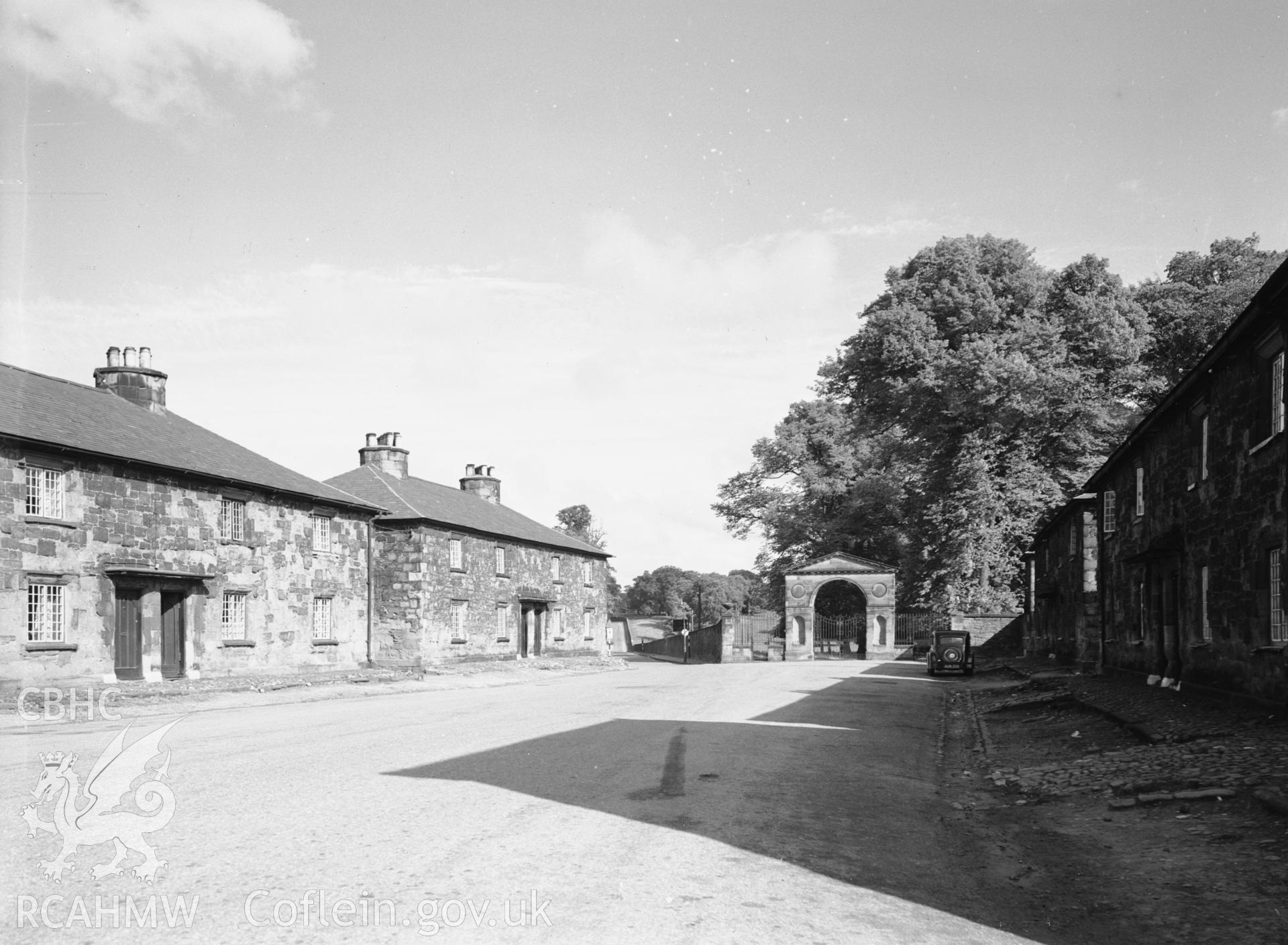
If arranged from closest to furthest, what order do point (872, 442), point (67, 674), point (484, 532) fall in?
point (67, 674) < point (484, 532) < point (872, 442)

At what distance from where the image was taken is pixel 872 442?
58281 mm

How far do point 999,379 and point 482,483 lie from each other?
25.6m

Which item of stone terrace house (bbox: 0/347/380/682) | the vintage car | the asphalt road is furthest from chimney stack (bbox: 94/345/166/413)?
the vintage car

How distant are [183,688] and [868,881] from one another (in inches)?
825

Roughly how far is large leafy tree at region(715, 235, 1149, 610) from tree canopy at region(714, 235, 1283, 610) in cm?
7

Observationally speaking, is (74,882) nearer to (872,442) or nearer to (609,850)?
(609,850)

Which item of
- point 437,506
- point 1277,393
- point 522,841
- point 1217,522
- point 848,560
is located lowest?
point 848,560

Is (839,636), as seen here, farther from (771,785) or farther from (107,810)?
(107,810)

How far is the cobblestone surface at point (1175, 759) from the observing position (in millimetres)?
9867

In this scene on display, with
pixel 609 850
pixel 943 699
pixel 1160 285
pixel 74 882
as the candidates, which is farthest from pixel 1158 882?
pixel 1160 285

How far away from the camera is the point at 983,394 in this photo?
43.1 metres

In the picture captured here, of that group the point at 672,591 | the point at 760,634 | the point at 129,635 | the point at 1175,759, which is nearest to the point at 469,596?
the point at 129,635

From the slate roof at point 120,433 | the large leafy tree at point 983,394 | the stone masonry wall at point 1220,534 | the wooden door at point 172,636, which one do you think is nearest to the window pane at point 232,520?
the slate roof at point 120,433

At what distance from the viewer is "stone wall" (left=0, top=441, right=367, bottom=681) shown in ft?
72.8
